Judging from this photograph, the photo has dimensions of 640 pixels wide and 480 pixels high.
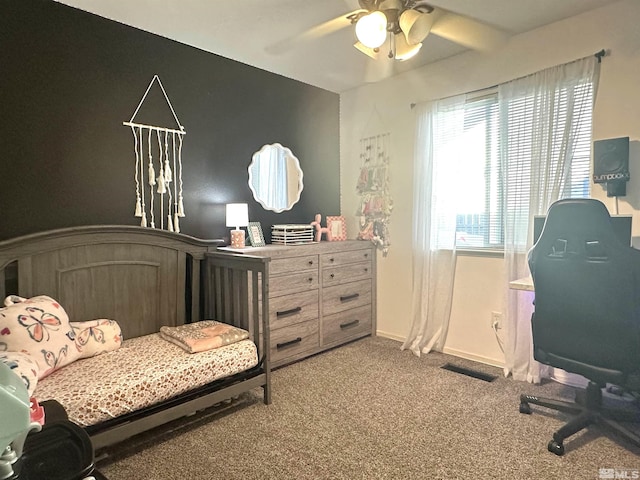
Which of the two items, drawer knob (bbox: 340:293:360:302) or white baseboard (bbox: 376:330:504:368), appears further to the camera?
drawer knob (bbox: 340:293:360:302)

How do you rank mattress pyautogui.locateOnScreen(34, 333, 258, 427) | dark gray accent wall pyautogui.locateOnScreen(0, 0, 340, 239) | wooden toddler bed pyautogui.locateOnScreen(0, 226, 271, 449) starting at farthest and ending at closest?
1. dark gray accent wall pyautogui.locateOnScreen(0, 0, 340, 239)
2. wooden toddler bed pyautogui.locateOnScreen(0, 226, 271, 449)
3. mattress pyautogui.locateOnScreen(34, 333, 258, 427)

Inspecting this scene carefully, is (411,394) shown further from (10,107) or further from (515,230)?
(10,107)

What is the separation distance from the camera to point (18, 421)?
0.69 meters

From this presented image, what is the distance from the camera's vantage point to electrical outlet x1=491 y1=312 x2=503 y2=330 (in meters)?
3.04

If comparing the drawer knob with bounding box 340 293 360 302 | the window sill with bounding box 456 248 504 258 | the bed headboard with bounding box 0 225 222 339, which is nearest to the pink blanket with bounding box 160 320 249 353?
the bed headboard with bounding box 0 225 222 339

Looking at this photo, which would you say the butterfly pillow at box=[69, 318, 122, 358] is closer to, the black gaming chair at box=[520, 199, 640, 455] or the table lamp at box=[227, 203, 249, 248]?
the table lamp at box=[227, 203, 249, 248]

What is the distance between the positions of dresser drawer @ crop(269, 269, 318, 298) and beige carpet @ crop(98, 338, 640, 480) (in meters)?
0.64

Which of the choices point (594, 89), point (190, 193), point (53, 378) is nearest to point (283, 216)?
point (190, 193)

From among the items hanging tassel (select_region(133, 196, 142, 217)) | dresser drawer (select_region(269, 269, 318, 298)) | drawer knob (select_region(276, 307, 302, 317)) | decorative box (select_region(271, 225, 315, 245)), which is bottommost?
drawer knob (select_region(276, 307, 302, 317))

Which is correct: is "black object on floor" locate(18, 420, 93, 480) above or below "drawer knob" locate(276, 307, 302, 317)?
above

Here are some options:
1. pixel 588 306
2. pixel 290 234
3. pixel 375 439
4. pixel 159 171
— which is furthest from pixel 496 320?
pixel 159 171

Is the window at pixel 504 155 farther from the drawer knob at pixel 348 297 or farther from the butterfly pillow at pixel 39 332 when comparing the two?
the butterfly pillow at pixel 39 332

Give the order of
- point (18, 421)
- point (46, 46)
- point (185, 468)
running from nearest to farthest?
point (18, 421), point (185, 468), point (46, 46)

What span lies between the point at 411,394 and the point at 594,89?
223 cm
